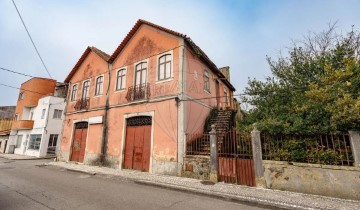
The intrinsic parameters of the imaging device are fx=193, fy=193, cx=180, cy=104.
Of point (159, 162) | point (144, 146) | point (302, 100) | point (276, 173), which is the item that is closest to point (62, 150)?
point (144, 146)

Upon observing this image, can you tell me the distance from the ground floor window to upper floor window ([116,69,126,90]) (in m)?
16.5

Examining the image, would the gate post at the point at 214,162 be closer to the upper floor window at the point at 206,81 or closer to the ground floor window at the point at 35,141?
the upper floor window at the point at 206,81

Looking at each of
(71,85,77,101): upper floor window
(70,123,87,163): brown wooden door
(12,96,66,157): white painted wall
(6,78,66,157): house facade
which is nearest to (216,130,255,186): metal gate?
(70,123,87,163): brown wooden door

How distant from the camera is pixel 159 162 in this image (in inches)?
385

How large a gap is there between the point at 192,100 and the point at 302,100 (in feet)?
17.0

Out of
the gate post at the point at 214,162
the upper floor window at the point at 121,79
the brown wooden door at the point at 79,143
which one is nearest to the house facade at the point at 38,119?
the brown wooden door at the point at 79,143

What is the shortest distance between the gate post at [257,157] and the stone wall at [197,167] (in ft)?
6.46

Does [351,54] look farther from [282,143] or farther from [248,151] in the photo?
[248,151]

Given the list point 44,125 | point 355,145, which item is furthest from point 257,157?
point 44,125

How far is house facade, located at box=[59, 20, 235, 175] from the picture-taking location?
1001 centimetres

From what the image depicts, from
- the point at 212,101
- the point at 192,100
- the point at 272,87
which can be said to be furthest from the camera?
the point at 212,101

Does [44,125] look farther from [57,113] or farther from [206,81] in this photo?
[206,81]

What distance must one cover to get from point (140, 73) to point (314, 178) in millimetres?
10165

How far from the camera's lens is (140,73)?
12320mm
